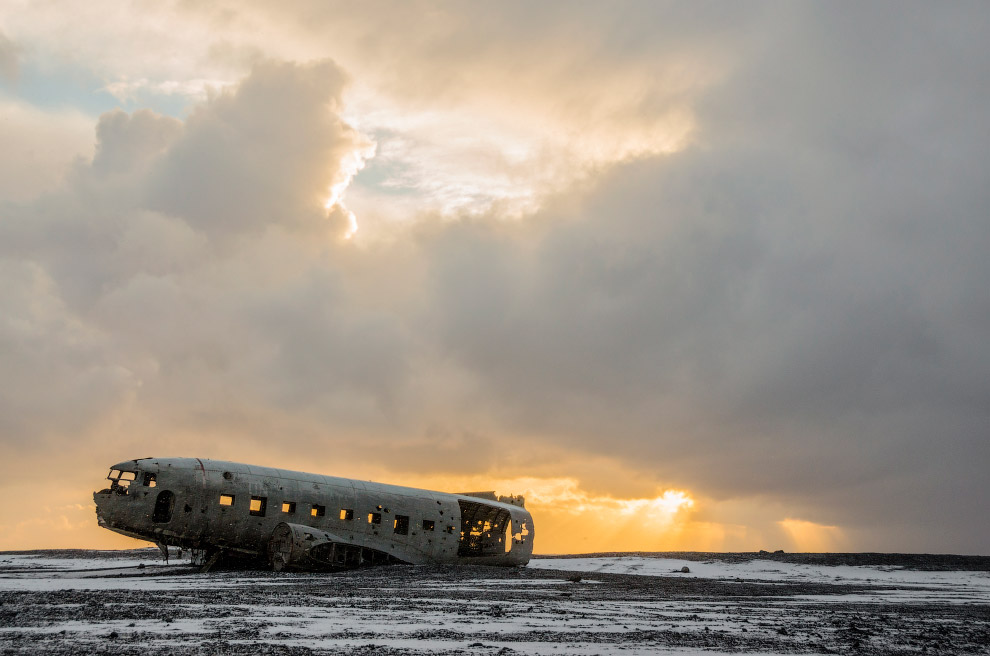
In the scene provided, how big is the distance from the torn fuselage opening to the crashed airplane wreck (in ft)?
8.24

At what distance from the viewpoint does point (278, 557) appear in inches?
1318

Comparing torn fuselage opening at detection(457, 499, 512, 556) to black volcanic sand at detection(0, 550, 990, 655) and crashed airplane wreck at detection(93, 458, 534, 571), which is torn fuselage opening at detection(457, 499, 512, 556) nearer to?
crashed airplane wreck at detection(93, 458, 534, 571)

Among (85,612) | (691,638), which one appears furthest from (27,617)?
(691,638)

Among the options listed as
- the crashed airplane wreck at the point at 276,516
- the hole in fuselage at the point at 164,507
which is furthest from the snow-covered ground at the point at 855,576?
the hole in fuselage at the point at 164,507

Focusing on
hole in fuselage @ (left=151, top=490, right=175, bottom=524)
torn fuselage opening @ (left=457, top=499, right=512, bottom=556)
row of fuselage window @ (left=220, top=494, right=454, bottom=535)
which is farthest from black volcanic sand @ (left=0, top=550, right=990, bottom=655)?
torn fuselage opening @ (left=457, top=499, right=512, bottom=556)

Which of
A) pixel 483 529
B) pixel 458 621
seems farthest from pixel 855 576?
pixel 458 621

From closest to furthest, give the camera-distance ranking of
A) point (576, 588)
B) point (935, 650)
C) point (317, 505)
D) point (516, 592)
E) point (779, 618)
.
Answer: point (935, 650) → point (779, 618) → point (516, 592) → point (576, 588) → point (317, 505)

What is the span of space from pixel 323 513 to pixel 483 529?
13996 mm

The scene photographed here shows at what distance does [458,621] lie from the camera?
17156 millimetres

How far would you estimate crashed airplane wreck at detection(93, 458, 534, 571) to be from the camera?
104 ft

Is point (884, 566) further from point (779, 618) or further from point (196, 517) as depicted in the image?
point (196, 517)

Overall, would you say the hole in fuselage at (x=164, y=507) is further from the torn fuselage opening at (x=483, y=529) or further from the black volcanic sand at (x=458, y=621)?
the torn fuselage opening at (x=483, y=529)

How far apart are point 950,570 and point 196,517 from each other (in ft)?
172

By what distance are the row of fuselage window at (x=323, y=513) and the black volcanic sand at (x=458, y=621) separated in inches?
229
